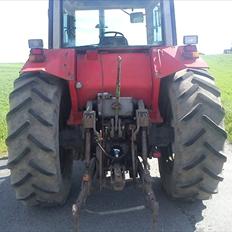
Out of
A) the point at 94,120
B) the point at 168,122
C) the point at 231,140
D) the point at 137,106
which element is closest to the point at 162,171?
the point at 168,122

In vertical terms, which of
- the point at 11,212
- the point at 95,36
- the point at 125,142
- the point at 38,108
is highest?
the point at 95,36

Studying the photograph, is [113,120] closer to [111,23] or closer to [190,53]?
[190,53]

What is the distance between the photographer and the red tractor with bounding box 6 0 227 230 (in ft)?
12.9

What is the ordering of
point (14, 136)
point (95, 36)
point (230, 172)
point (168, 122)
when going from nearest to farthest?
point (14, 136) → point (168, 122) → point (95, 36) → point (230, 172)

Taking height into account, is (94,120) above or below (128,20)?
below

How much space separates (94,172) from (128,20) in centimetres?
197

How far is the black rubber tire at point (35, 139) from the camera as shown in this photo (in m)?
3.92

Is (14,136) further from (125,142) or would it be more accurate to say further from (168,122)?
(168,122)

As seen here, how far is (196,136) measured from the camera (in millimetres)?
3932

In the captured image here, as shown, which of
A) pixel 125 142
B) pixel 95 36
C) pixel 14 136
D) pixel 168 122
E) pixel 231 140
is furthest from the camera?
pixel 231 140

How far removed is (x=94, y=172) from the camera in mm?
4168

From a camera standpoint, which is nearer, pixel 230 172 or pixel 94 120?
pixel 94 120

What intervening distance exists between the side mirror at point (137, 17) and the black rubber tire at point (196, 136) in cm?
126

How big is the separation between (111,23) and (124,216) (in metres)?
2.24
